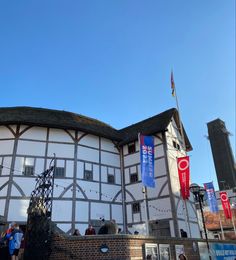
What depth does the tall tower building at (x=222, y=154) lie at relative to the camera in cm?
4759

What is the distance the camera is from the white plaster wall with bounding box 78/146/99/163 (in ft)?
66.0

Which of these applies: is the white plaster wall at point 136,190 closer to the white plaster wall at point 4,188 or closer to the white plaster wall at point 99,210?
the white plaster wall at point 99,210

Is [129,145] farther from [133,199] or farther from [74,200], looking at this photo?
[74,200]

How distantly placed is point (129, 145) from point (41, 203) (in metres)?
12.5

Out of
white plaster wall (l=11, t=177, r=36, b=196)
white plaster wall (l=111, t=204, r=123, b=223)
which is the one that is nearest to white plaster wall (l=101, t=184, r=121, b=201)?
white plaster wall (l=111, t=204, r=123, b=223)

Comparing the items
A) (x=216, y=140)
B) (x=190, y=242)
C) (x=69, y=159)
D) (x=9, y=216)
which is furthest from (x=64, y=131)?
(x=216, y=140)

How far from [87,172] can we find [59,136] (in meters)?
3.33

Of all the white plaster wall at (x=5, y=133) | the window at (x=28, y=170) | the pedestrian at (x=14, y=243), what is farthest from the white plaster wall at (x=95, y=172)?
the pedestrian at (x=14, y=243)

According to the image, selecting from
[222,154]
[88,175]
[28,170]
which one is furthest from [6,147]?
[222,154]

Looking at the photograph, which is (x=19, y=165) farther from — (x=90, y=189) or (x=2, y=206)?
(x=90, y=189)

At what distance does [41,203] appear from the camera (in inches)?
431

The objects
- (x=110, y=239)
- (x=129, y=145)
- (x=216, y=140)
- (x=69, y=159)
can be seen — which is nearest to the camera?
(x=110, y=239)

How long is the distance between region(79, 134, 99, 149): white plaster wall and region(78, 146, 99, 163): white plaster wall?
41 centimetres

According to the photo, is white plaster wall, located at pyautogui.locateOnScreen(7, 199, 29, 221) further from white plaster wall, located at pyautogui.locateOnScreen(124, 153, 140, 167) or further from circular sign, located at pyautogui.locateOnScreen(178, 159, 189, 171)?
circular sign, located at pyautogui.locateOnScreen(178, 159, 189, 171)
